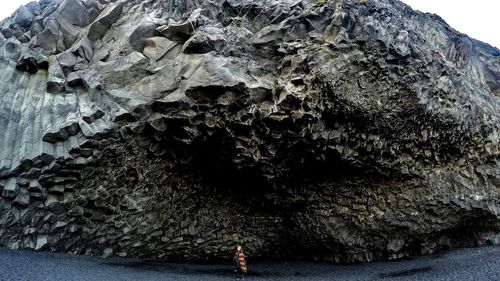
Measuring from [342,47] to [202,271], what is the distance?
941 cm

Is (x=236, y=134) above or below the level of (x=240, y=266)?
above

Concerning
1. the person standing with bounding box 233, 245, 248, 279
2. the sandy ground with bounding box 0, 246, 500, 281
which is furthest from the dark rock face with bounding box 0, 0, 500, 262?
the person standing with bounding box 233, 245, 248, 279

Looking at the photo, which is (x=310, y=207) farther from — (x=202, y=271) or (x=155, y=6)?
(x=155, y=6)

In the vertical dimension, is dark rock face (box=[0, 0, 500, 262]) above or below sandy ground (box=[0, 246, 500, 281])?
above

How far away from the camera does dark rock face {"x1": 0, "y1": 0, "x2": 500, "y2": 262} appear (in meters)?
13.1

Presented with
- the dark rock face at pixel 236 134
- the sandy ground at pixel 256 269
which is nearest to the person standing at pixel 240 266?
the sandy ground at pixel 256 269

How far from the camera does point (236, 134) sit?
13.9 m

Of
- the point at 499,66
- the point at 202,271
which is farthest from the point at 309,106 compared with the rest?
the point at 499,66

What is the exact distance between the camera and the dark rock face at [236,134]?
13086mm

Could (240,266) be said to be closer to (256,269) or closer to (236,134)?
(256,269)

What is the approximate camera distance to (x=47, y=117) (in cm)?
1321

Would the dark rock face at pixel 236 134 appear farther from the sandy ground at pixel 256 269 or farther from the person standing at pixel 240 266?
the person standing at pixel 240 266

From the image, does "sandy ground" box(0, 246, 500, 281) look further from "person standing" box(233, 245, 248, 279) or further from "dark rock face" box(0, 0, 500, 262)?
"dark rock face" box(0, 0, 500, 262)

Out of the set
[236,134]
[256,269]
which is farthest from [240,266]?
[236,134]
